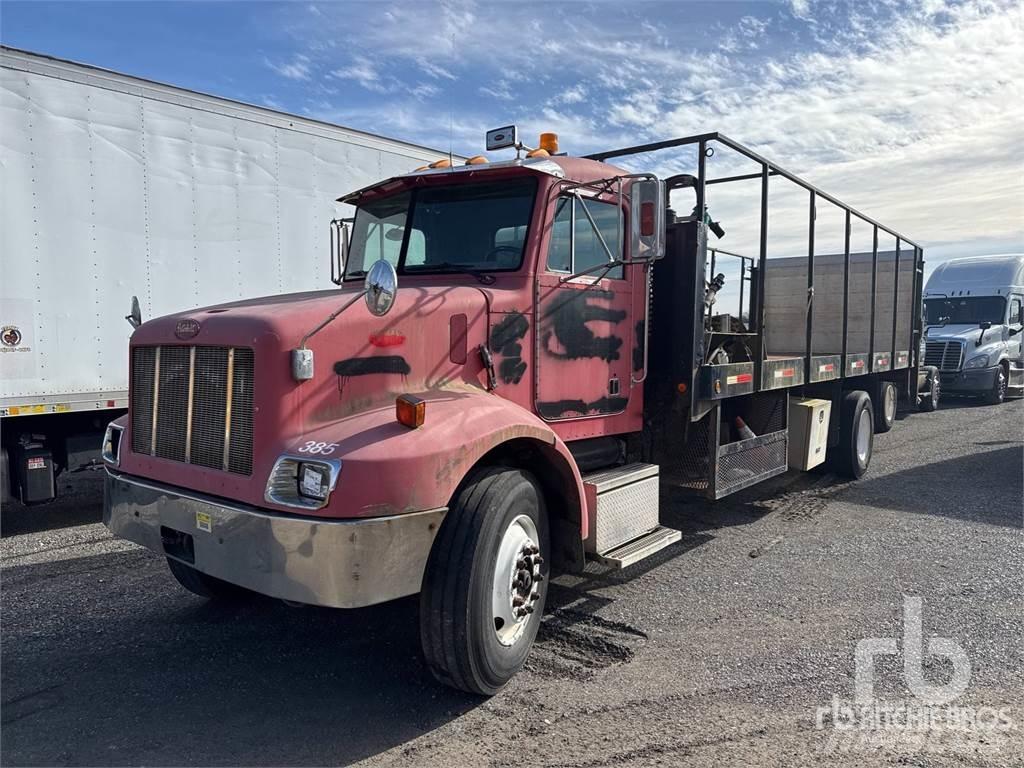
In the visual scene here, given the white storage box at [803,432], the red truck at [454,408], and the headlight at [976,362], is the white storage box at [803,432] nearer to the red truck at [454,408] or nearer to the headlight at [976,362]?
the red truck at [454,408]

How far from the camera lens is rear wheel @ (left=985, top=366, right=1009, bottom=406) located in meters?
17.1

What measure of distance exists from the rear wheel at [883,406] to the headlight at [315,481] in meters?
9.26

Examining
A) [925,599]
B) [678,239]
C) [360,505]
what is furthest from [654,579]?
[360,505]

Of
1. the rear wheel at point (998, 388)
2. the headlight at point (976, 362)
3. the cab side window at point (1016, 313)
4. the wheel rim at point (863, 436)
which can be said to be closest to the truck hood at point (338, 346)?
the wheel rim at point (863, 436)

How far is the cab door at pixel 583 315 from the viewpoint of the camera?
4406mm

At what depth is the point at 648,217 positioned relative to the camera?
418 cm

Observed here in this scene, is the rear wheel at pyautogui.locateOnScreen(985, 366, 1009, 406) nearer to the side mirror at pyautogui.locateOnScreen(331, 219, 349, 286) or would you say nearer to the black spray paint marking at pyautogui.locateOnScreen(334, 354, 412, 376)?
the side mirror at pyautogui.locateOnScreen(331, 219, 349, 286)

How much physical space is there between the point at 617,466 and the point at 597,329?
1037 mm

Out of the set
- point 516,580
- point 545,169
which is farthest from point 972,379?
point 516,580

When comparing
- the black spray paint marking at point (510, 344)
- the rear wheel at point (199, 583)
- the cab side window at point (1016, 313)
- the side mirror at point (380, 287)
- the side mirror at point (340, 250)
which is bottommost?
the rear wheel at point (199, 583)

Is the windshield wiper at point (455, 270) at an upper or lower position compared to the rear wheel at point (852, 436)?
upper

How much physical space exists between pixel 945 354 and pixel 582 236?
15.9 m

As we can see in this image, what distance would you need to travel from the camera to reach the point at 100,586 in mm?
5137

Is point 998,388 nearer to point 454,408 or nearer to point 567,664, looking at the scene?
point 567,664
